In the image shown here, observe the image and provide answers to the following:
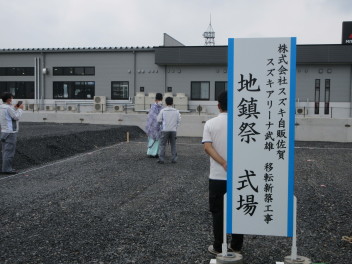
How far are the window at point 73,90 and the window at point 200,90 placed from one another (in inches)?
308

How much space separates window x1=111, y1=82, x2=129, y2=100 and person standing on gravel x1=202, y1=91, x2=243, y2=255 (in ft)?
89.5

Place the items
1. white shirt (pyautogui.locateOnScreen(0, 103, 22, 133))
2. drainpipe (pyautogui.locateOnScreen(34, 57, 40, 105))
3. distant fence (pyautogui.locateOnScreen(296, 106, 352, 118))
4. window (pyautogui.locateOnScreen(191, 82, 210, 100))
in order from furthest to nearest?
drainpipe (pyautogui.locateOnScreen(34, 57, 40, 105)), window (pyautogui.locateOnScreen(191, 82, 210, 100)), distant fence (pyautogui.locateOnScreen(296, 106, 352, 118)), white shirt (pyautogui.locateOnScreen(0, 103, 22, 133))

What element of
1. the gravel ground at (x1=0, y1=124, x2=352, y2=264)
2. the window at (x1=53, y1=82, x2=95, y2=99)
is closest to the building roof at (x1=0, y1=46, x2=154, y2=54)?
the window at (x1=53, y1=82, x2=95, y2=99)

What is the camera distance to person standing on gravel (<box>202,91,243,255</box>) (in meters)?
4.74

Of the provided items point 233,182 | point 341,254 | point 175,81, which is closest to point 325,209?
point 341,254

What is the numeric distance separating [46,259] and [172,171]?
246 inches

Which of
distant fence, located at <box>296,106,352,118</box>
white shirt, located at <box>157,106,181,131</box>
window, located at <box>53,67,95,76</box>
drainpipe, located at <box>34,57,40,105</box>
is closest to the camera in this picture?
white shirt, located at <box>157,106,181,131</box>

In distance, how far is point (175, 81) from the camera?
31125 mm

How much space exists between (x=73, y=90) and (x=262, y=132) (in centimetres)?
2987

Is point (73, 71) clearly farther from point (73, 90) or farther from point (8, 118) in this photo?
point (8, 118)

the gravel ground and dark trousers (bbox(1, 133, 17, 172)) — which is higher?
dark trousers (bbox(1, 133, 17, 172))

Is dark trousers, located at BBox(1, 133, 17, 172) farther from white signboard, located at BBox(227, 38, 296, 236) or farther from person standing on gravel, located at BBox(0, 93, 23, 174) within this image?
white signboard, located at BBox(227, 38, 296, 236)

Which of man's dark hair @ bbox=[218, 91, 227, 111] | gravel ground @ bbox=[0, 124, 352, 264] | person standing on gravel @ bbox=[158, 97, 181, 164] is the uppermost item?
man's dark hair @ bbox=[218, 91, 227, 111]

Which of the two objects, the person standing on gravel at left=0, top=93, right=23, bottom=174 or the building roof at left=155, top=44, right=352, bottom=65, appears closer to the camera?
the person standing on gravel at left=0, top=93, right=23, bottom=174
